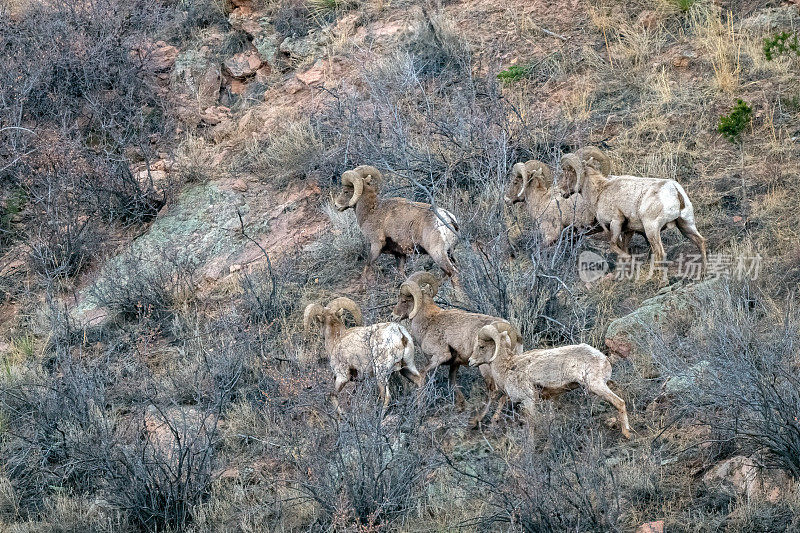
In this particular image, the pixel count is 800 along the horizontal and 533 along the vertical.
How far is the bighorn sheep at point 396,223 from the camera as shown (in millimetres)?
9297

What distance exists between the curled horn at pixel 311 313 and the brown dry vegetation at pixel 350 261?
17.1 inches

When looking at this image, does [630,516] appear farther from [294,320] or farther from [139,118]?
[139,118]

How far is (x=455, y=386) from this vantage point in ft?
26.0

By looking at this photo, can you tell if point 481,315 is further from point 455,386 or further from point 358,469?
point 358,469

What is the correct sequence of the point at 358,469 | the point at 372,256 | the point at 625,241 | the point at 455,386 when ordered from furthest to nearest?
the point at 372,256 → the point at 625,241 → the point at 455,386 → the point at 358,469

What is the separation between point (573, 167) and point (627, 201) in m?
0.70

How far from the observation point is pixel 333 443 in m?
7.04

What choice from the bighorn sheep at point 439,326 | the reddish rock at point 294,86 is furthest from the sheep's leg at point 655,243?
the reddish rock at point 294,86

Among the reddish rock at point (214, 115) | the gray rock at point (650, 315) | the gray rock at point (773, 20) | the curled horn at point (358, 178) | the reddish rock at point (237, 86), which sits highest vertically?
the curled horn at point (358, 178)

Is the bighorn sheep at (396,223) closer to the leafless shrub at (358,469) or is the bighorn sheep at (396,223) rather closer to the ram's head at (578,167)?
the ram's head at (578,167)

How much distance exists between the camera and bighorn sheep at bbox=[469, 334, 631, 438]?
685cm

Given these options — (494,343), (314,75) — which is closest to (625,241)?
(494,343)

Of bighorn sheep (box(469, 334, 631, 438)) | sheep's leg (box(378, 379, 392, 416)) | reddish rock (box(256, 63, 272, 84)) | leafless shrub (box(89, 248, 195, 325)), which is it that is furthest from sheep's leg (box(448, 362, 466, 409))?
reddish rock (box(256, 63, 272, 84))

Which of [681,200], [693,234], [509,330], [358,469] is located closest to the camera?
[358,469]
